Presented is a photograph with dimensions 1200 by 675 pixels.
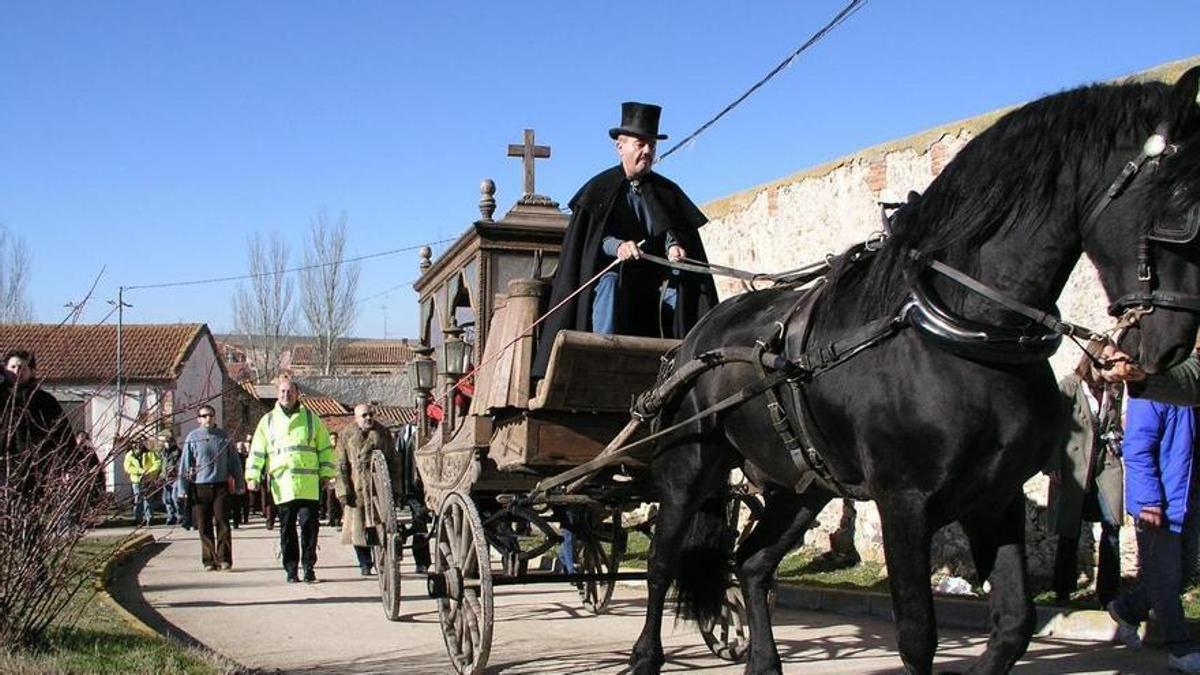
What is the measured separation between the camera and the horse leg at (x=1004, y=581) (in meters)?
4.29

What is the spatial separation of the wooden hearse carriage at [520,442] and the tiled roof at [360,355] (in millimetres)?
53122

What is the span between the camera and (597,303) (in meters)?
6.69

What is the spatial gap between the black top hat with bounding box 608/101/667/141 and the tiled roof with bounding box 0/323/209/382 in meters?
33.2

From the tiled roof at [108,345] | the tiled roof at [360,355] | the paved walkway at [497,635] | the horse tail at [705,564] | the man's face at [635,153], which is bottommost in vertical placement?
the paved walkway at [497,635]

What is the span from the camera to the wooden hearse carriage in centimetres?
637

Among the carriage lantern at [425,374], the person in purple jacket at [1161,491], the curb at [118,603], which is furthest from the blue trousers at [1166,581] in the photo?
the carriage lantern at [425,374]

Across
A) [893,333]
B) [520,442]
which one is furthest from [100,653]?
[893,333]

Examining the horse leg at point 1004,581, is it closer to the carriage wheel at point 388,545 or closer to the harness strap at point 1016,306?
the harness strap at point 1016,306

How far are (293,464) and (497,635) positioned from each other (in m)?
3.85

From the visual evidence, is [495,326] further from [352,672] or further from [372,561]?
[372,561]

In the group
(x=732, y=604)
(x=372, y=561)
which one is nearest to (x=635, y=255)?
(x=732, y=604)

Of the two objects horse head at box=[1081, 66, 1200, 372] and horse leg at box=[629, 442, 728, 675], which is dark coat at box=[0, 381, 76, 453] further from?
horse head at box=[1081, 66, 1200, 372]

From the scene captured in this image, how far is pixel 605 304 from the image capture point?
6.66 metres

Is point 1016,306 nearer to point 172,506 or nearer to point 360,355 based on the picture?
point 172,506
